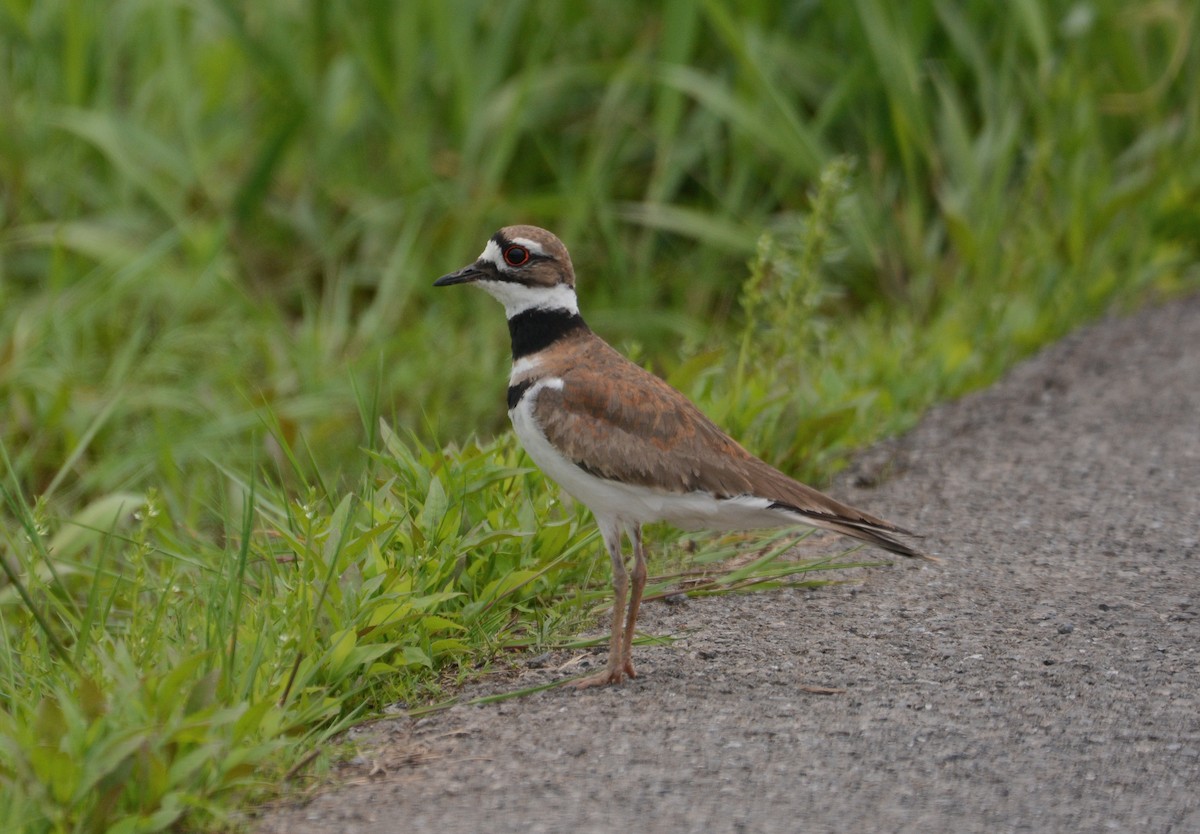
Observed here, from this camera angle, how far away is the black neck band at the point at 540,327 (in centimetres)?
454

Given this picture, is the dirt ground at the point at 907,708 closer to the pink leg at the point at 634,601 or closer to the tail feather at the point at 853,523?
the pink leg at the point at 634,601

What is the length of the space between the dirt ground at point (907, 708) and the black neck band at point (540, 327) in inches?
32.7

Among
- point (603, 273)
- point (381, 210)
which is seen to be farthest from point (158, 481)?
point (603, 273)

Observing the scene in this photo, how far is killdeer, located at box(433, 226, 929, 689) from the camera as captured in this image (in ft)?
13.4

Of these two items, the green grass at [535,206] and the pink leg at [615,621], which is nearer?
the pink leg at [615,621]

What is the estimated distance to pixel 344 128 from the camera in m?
8.46

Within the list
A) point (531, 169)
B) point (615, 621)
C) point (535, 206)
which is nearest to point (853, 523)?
point (615, 621)

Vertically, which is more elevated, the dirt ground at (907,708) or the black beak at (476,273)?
the black beak at (476,273)

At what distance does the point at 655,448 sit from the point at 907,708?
3.01 ft

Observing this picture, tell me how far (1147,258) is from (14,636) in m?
5.53

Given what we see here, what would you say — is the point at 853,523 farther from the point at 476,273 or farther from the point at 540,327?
the point at 476,273

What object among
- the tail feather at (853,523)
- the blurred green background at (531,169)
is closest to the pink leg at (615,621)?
the tail feather at (853,523)

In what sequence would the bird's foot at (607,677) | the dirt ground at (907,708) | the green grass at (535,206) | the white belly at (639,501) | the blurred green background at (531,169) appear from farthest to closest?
the blurred green background at (531,169) < the green grass at (535,206) < the white belly at (639,501) < the bird's foot at (607,677) < the dirt ground at (907,708)

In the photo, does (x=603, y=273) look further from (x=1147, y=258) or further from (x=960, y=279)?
(x=1147, y=258)
